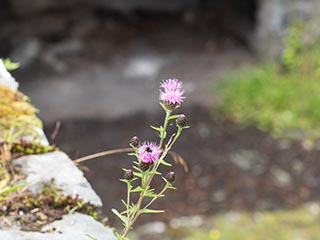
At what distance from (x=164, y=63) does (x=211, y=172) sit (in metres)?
2.01

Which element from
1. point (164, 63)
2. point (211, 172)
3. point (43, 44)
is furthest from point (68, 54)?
point (211, 172)

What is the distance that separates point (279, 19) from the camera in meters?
6.77

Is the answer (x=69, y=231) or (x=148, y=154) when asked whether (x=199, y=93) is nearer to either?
(x=69, y=231)

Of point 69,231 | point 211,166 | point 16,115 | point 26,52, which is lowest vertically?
point 69,231

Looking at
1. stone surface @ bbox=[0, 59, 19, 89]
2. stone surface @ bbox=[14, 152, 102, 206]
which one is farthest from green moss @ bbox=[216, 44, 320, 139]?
stone surface @ bbox=[14, 152, 102, 206]

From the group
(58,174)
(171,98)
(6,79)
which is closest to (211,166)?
(6,79)

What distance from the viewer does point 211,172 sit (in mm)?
5434

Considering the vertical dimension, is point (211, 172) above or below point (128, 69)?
below

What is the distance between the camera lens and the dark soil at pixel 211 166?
16.6 ft

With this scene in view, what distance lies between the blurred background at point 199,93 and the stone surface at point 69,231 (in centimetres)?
277

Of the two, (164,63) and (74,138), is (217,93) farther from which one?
(74,138)

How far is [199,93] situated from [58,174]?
503cm

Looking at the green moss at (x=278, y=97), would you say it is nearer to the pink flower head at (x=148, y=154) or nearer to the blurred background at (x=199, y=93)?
the blurred background at (x=199, y=93)

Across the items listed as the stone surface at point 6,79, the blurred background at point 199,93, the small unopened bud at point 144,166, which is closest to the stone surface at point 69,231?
the small unopened bud at point 144,166
